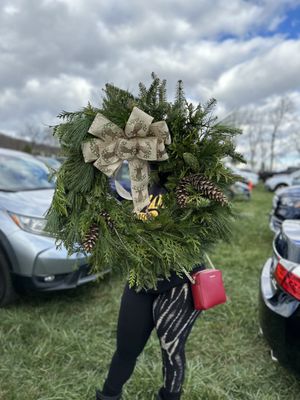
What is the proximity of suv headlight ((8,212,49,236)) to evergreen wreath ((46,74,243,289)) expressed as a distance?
67.7 inches

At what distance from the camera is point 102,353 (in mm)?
2797

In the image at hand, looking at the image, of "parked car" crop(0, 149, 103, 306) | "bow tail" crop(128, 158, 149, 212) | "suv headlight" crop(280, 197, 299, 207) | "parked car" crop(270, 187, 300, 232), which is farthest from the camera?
"suv headlight" crop(280, 197, 299, 207)

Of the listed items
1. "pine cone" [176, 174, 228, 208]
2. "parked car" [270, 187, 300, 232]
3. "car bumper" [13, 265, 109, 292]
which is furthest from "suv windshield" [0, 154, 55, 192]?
"parked car" [270, 187, 300, 232]

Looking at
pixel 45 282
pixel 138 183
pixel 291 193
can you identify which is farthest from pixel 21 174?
pixel 291 193

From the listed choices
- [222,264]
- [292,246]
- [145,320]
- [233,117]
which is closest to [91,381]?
[145,320]

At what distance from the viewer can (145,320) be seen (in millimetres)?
1803

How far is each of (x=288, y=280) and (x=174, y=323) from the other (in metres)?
0.81

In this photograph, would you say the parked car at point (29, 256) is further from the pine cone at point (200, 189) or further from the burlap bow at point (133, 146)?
the pine cone at point (200, 189)

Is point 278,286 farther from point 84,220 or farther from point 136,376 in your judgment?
point 84,220

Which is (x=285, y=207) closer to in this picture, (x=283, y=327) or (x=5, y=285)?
(x=283, y=327)

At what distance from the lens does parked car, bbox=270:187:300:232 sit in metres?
5.73

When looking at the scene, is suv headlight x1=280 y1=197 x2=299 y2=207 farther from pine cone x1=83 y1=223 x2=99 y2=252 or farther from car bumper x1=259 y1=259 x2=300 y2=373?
pine cone x1=83 y1=223 x2=99 y2=252

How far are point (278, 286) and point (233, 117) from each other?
1.18 meters

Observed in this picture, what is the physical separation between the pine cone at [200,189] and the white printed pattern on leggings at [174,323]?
47 cm
